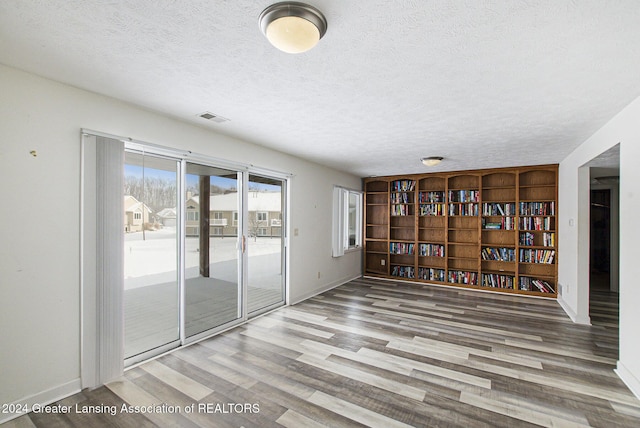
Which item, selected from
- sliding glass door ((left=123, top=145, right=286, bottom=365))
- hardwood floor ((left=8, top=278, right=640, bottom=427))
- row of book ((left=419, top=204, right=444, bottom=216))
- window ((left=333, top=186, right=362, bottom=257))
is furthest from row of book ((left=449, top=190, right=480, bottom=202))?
sliding glass door ((left=123, top=145, right=286, bottom=365))

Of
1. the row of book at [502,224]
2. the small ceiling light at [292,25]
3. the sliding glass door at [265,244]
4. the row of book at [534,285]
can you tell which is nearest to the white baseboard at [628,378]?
the row of book at [534,285]

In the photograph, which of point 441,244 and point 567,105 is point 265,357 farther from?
point 441,244

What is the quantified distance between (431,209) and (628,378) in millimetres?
4472

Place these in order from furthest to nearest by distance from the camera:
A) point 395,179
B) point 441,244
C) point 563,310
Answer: point 395,179 < point 441,244 < point 563,310

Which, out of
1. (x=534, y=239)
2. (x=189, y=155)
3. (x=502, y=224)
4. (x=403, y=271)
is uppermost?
(x=189, y=155)

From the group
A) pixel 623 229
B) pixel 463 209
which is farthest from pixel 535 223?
pixel 623 229

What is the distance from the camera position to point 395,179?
23.4 feet

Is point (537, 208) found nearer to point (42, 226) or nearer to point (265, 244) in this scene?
point (265, 244)

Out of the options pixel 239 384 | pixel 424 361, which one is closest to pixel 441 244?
pixel 424 361

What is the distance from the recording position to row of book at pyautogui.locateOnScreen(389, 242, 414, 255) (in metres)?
7.02

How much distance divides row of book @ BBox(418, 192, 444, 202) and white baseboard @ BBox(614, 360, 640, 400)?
4225 millimetres

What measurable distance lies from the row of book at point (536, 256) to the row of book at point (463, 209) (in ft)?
3.75

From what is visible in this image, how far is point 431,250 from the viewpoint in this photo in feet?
22.2

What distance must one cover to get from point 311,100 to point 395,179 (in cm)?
484
